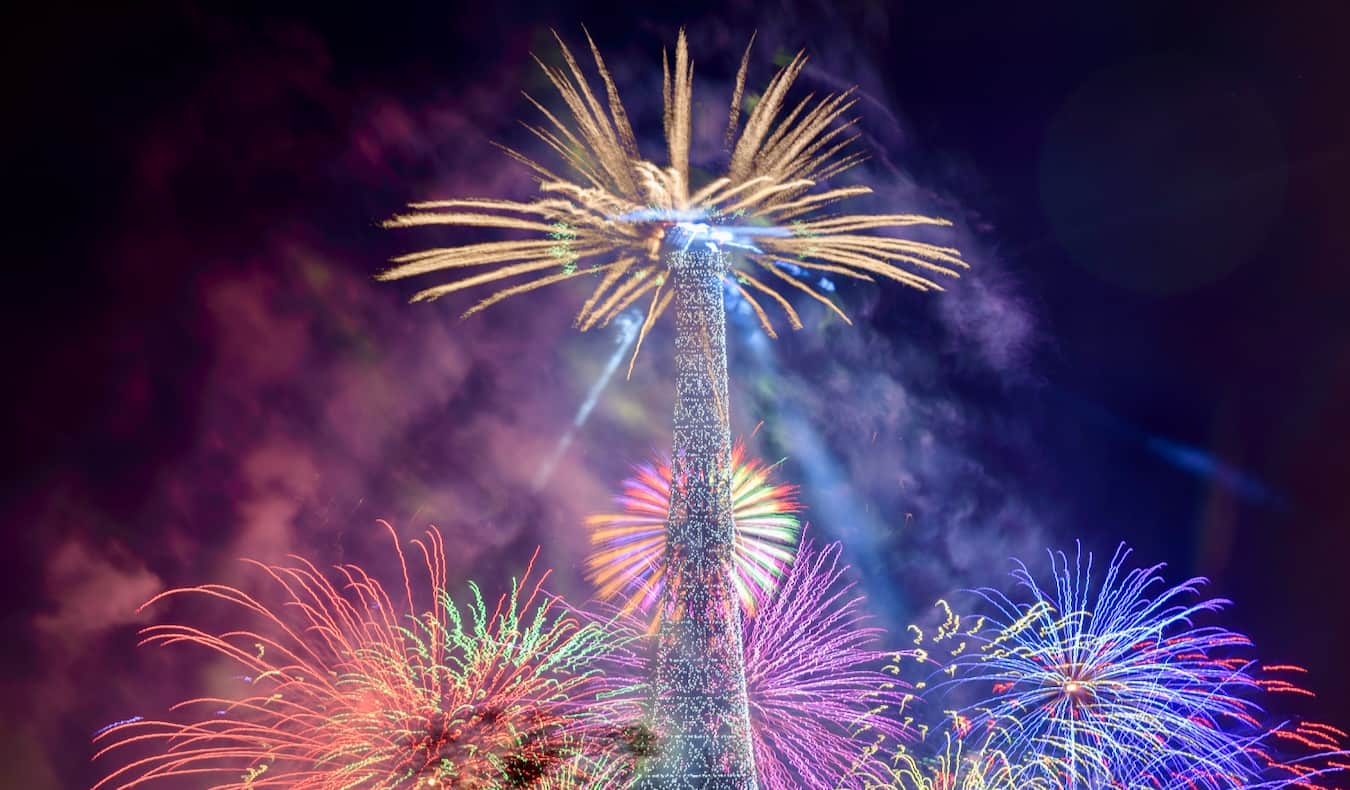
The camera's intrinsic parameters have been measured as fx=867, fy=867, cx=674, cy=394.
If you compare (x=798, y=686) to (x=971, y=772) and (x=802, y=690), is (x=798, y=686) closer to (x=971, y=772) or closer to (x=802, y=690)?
(x=802, y=690)

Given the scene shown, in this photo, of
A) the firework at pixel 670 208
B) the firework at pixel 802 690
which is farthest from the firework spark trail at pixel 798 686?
the firework at pixel 670 208

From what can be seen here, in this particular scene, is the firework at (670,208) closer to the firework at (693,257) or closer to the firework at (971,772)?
the firework at (693,257)

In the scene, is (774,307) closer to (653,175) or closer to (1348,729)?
(653,175)

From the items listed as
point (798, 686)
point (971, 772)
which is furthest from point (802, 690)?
point (971, 772)

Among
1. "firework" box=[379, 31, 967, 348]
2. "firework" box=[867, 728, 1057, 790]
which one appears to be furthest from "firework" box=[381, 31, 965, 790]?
"firework" box=[867, 728, 1057, 790]

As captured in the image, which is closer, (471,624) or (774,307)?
(471,624)

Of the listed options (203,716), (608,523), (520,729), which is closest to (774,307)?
(608,523)

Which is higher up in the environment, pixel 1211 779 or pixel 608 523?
pixel 608 523
